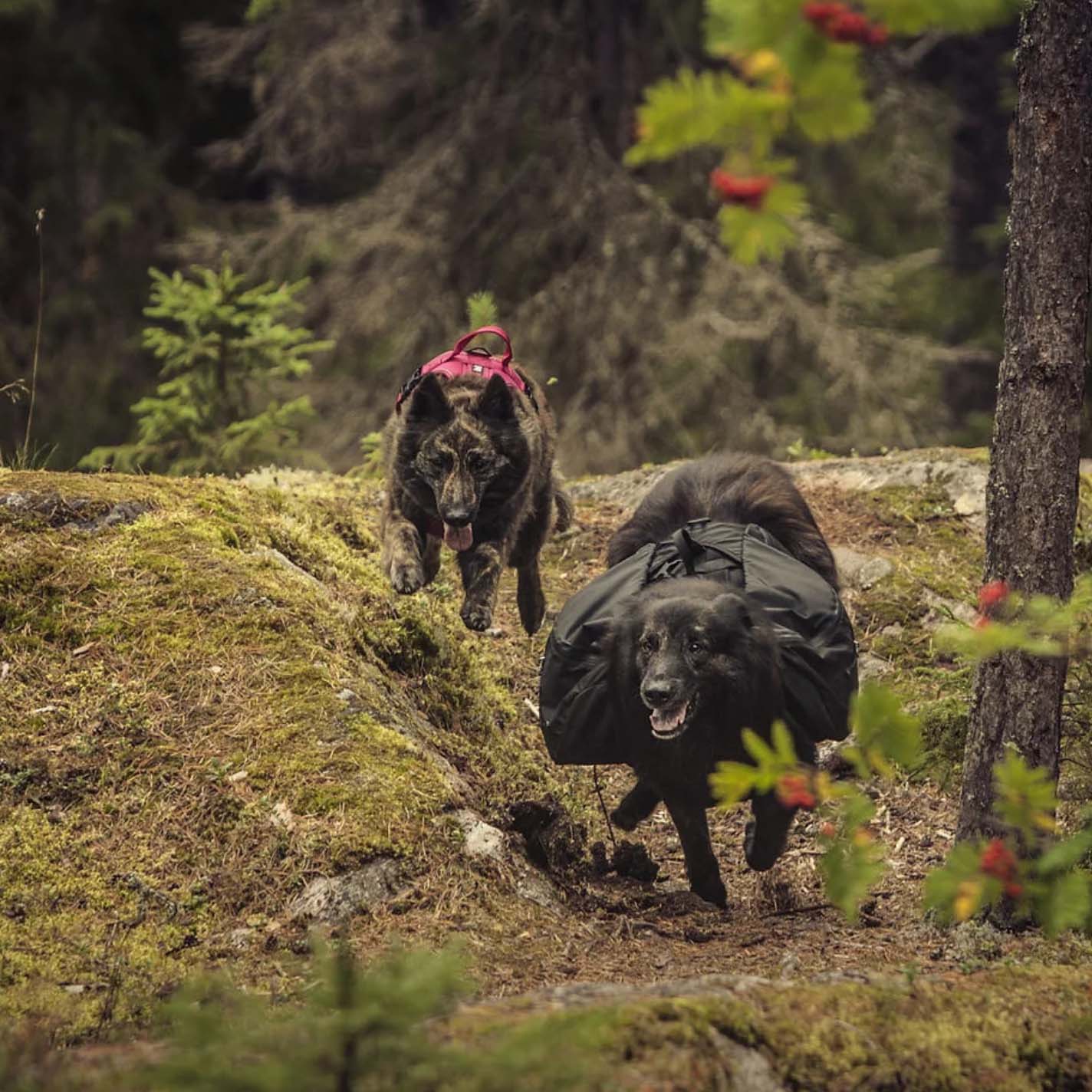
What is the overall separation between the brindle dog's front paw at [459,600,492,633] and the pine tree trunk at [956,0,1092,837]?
85.6 inches

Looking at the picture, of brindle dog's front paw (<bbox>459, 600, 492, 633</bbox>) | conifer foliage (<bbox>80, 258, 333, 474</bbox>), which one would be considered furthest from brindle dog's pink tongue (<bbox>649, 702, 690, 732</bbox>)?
conifer foliage (<bbox>80, 258, 333, 474</bbox>)

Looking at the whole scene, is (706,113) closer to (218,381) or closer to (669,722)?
(669,722)

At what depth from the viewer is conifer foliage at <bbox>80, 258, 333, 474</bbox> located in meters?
9.08

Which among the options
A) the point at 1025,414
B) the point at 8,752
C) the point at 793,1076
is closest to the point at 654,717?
the point at 1025,414

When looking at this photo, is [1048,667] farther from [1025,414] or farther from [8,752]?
[8,752]

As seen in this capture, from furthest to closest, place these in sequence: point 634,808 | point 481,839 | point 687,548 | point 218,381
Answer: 1. point 218,381
2. point 634,808
3. point 687,548
4. point 481,839

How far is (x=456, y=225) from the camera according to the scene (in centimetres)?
1455

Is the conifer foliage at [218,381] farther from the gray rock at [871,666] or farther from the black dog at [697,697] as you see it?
the black dog at [697,697]

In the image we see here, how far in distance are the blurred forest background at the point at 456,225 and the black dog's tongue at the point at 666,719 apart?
29.9 feet

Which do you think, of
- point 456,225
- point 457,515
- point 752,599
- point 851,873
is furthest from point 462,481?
point 456,225

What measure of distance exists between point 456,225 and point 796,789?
503 inches

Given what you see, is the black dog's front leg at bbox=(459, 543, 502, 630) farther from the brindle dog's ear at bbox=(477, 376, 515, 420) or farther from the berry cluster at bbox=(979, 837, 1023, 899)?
the berry cluster at bbox=(979, 837, 1023, 899)

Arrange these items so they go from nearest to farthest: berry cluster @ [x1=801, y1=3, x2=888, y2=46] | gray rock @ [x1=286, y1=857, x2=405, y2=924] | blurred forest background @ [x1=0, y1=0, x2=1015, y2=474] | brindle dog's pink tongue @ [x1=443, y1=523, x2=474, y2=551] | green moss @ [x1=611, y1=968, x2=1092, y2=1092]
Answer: berry cluster @ [x1=801, y1=3, x2=888, y2=46]
green moss @ [x1=611, y1=968, x2=1092, y2=1092]
gray rock @ [x1=286, y1=857, x2=405, y2=924]
brindle dog's pink tongue @ [x1=443, y1=523, x2=474, y2=551]
blurred forest background @ [x1=0, y1=0, x2=1015, y2=474]

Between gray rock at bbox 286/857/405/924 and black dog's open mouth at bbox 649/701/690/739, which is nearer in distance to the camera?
gray rock at bbox 286/857/405/924
